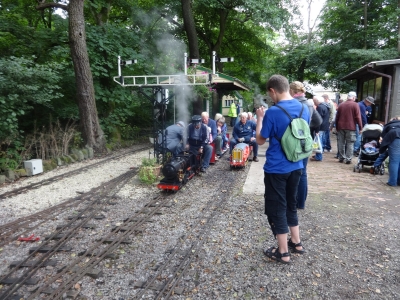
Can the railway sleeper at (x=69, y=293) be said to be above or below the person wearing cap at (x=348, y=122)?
below

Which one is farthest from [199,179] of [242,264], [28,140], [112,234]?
[28,140]

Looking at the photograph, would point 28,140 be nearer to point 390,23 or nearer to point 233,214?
point 233,214

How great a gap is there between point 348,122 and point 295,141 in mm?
5742

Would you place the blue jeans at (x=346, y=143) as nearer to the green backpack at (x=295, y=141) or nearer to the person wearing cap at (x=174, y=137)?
the person wearing cap at (x=174, y=137)

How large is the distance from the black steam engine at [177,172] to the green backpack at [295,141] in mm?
3395

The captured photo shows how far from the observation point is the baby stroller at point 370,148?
280 inches

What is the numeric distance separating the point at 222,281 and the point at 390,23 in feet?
52.4

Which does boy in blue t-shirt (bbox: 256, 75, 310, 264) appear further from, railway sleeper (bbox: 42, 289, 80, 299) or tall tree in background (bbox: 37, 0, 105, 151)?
tall tree in background (bbox: 37, 0, 105, 151)

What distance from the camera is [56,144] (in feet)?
31.7

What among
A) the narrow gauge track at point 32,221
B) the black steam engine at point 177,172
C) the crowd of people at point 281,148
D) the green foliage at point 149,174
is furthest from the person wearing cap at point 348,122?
the narrow gauge track at point 32,221

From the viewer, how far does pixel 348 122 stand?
788cm

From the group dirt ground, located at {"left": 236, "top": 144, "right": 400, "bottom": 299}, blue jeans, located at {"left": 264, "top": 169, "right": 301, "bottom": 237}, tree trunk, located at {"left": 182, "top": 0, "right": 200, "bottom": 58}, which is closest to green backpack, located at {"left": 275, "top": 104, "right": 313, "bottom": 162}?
blue jeans, located at {"left": 264, "top": 169, "right": 301, "bottom": 237}

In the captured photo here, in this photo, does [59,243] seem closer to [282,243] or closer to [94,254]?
[94,254]

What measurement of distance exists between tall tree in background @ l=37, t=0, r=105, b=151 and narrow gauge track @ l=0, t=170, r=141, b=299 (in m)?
4.38
